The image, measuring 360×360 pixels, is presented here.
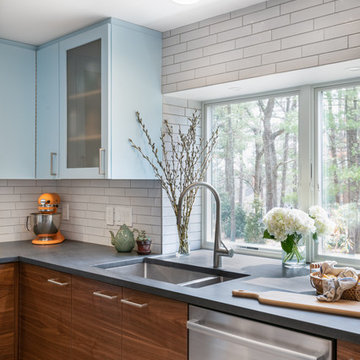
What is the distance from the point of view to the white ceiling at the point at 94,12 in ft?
8.06

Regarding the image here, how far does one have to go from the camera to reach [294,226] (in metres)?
2.29

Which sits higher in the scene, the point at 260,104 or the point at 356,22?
the point at 356,22

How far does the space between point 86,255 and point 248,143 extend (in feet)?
4.01

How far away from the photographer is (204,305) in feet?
5.93

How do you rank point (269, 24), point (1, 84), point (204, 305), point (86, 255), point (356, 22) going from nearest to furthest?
point (204, 305)
point (356, 22)
point (269, 24)
point (86, 255)
point (1, 84)

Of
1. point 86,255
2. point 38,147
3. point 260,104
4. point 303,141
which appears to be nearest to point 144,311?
point 86,255

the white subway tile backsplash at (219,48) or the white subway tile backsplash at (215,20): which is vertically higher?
the white subway tile backsplash at (215,20)

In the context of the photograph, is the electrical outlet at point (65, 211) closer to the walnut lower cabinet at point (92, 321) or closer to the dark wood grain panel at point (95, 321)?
the walnut lower cabinet at point (92, 321)

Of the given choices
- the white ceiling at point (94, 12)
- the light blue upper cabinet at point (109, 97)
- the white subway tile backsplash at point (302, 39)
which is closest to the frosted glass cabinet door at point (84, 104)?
the light blue upper cabinet at point (109, 97)

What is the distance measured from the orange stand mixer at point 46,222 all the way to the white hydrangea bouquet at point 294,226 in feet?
5.47

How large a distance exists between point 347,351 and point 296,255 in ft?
3.13

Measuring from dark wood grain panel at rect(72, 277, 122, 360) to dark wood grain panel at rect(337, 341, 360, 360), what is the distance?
1087 millimetres

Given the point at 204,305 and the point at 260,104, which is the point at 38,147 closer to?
the point at 260,104

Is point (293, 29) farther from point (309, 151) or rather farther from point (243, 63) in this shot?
point (309, 151)
